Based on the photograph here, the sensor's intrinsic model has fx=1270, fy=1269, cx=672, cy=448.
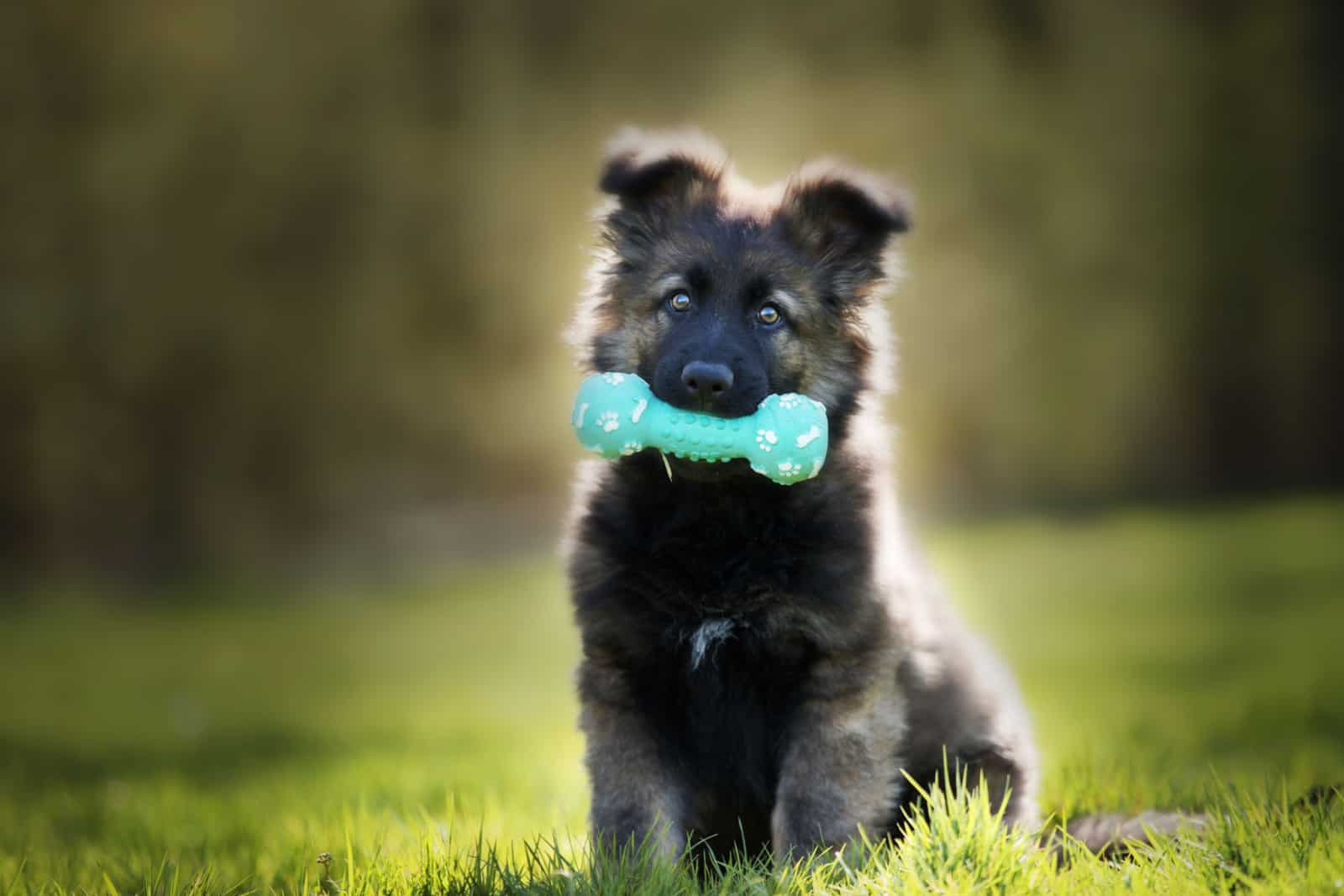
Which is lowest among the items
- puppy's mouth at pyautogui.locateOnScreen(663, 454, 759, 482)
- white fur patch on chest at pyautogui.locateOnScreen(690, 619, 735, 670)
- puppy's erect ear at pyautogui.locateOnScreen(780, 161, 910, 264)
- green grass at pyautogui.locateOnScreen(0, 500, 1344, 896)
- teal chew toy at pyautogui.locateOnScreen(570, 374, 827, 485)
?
green grass at pyautogui.locateOnScreen(0, 500, 1344, 896)

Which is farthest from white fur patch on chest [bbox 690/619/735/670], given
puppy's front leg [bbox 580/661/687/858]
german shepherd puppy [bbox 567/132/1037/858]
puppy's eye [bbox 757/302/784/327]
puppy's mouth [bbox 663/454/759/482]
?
puppy's eye [bbox 757/302/784/327]

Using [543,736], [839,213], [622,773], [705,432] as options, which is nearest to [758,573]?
[705,432]

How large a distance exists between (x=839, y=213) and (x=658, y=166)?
0.60 metres

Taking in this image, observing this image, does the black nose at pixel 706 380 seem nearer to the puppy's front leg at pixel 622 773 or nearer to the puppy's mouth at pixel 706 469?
the puppy's mouth at pixel 706 469

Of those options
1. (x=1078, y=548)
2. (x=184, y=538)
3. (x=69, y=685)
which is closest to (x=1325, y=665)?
(x=1078, y=548)

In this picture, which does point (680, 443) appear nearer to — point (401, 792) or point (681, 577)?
point (681, 577)

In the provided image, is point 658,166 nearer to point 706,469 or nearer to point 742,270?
point 742,270

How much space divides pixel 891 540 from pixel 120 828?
3.44m

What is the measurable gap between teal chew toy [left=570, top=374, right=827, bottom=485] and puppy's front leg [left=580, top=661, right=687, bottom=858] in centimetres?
66

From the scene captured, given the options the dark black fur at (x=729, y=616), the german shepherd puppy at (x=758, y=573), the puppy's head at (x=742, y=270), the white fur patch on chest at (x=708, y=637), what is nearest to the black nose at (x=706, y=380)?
the german shepherd puppy at (x=758, y=573)

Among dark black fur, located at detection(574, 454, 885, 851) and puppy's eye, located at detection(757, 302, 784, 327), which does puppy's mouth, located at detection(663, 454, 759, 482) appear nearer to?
dark black fur, located at detection(574, 454, 885, 851)

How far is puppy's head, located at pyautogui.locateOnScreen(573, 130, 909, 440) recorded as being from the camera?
12.5 feet

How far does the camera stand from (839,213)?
4.05 meters

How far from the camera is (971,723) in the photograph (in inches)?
152
